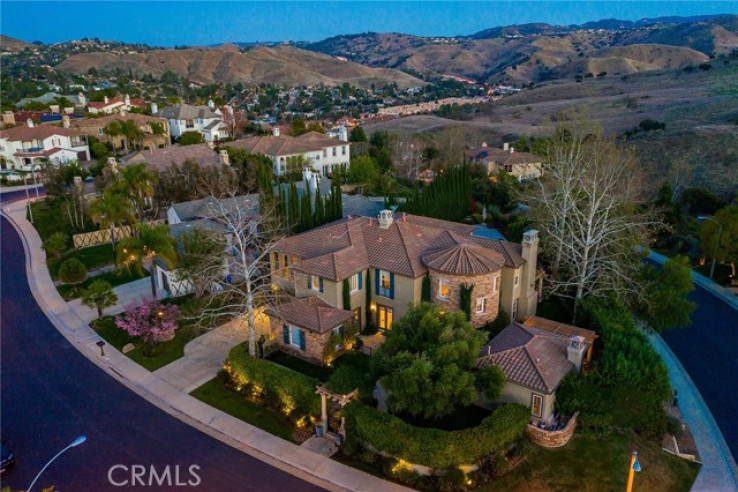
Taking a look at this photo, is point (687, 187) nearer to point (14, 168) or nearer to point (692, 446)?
point (692, 446)

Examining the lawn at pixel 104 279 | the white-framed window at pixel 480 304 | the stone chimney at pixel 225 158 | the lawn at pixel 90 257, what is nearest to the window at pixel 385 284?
the white-framed window at pixel 480 304

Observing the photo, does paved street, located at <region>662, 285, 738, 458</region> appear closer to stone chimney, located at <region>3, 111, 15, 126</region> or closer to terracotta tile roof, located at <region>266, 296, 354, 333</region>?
terracotta tile roof, located at <region>266, 296, 354, 333</region>

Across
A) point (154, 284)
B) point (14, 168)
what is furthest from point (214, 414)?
point (14, 168)

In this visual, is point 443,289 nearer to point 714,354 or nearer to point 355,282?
point 355,282

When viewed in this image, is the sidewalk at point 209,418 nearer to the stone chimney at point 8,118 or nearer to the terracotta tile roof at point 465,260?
the terracotta tile roof at point 465,260

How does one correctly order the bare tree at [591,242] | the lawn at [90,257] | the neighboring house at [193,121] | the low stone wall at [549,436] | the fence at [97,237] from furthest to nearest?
the neighboring house at [193,121] < the fence at [97,237] < the lawn at [90,257] < the bare tree at [591,242] < the low stone wall at [549,436]

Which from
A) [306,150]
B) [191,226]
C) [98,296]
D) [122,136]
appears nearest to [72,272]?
[98,296]
